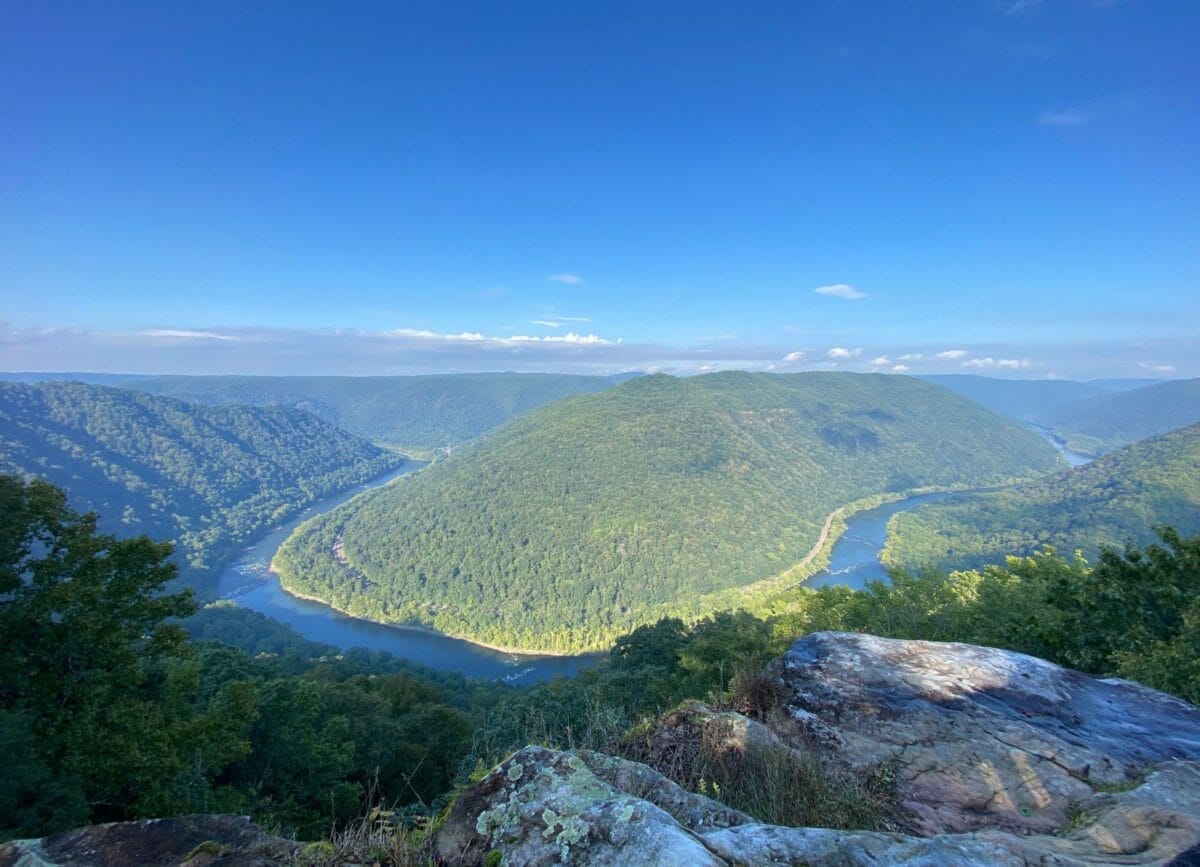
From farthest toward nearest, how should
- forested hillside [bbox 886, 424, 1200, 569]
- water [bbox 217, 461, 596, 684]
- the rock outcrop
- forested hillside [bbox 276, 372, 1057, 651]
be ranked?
forested hillside [bbox 276, 372, 1057, 651] < forested hillside [bbox 886, 424, 1200, 569] < water [bbox 217, 461, 596, 684] < the rock outcrop

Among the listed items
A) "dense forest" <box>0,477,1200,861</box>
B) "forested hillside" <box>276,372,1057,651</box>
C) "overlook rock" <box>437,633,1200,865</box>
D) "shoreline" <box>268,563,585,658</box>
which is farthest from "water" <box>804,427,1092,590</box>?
"overlook rock" <box>437,633,1200,865</box>

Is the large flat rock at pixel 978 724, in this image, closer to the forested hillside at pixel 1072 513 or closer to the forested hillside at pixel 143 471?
the forested hillside at pixel 1072 513

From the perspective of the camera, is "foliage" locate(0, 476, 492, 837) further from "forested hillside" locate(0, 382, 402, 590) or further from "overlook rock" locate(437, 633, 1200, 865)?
"forested hillside" locate(0, 382, 402, 590)

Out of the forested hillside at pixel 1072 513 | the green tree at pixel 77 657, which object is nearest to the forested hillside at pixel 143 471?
the green tree at pixel 77 657

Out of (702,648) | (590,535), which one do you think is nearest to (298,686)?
(702,648)

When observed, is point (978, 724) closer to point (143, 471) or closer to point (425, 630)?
point (425, 630)

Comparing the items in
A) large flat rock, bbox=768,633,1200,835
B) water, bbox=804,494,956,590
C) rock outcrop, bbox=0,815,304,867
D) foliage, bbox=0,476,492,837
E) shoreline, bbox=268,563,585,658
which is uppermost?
rock outcrop, bbox=0,815,304,867
